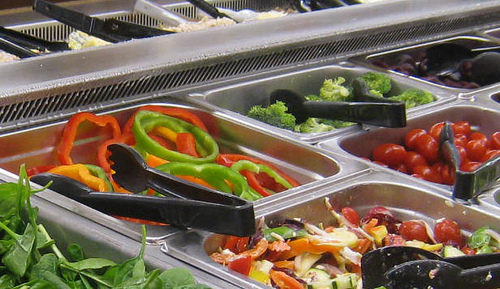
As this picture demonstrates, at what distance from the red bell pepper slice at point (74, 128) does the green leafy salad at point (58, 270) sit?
2.85 feet

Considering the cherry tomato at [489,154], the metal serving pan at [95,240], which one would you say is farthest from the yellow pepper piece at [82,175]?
the cherry tomato at [489,154]

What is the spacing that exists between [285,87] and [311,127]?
0.40 m

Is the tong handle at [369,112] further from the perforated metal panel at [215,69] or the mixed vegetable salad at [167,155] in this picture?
the perforated metal panel at [215,69]

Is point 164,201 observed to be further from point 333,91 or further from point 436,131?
point 333,91

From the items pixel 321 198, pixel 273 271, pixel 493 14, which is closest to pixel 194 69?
pixel 321 198

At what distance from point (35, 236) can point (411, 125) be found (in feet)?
5.93

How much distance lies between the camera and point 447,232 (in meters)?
2.53

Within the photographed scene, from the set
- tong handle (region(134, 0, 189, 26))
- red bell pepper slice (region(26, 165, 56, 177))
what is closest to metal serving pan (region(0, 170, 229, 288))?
red bell pepper slice (region(26, 165, 56, 177))

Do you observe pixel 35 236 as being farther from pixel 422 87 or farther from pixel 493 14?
pixel 493 14

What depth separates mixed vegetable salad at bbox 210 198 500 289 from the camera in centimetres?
220

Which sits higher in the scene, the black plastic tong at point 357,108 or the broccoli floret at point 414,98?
the black plastic tong at point 357,108

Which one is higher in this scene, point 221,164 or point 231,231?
point 231,231

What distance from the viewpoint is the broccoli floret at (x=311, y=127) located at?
10.5ft

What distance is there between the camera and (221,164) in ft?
9.57
